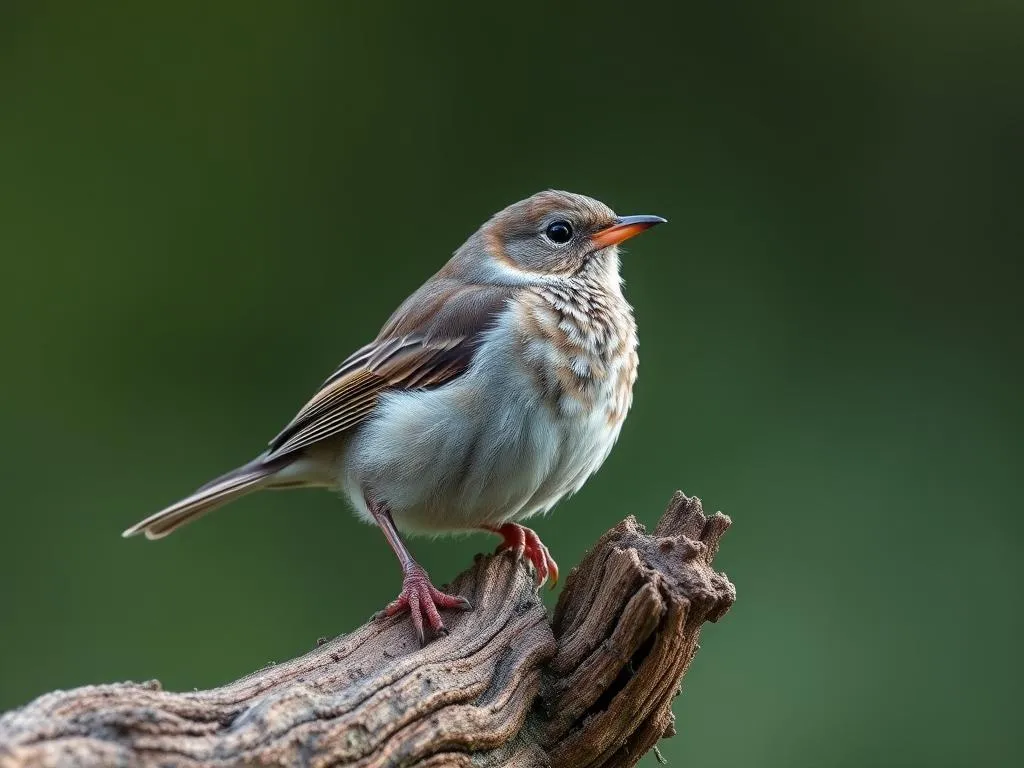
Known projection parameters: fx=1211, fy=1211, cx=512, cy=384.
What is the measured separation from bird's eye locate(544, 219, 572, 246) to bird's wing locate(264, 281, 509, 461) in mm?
484

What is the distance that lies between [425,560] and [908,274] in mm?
3426

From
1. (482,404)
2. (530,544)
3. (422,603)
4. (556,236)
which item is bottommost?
(530,544)

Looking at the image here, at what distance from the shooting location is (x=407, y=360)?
15.5ft

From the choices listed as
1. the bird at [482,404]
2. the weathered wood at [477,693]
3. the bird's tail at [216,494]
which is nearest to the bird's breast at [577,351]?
the bird at [482,404]

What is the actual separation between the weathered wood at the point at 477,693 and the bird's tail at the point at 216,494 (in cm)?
128

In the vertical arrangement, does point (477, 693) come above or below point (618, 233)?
below

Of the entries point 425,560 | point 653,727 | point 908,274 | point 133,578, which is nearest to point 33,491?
point 133,578

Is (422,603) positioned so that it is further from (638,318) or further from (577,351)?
(638,318)

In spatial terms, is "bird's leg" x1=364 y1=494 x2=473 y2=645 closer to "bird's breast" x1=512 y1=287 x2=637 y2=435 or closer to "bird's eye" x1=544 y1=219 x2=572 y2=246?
"bird's breast" x1=512 y1=287 x2=637 y2=435

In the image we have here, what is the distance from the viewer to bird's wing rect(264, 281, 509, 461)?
4.64 metres

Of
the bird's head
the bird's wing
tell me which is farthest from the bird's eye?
the bird's wing

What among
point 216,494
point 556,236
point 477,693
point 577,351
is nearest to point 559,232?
point 556,236

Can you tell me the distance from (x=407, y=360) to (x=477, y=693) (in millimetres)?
1650

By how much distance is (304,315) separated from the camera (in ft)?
25.5
